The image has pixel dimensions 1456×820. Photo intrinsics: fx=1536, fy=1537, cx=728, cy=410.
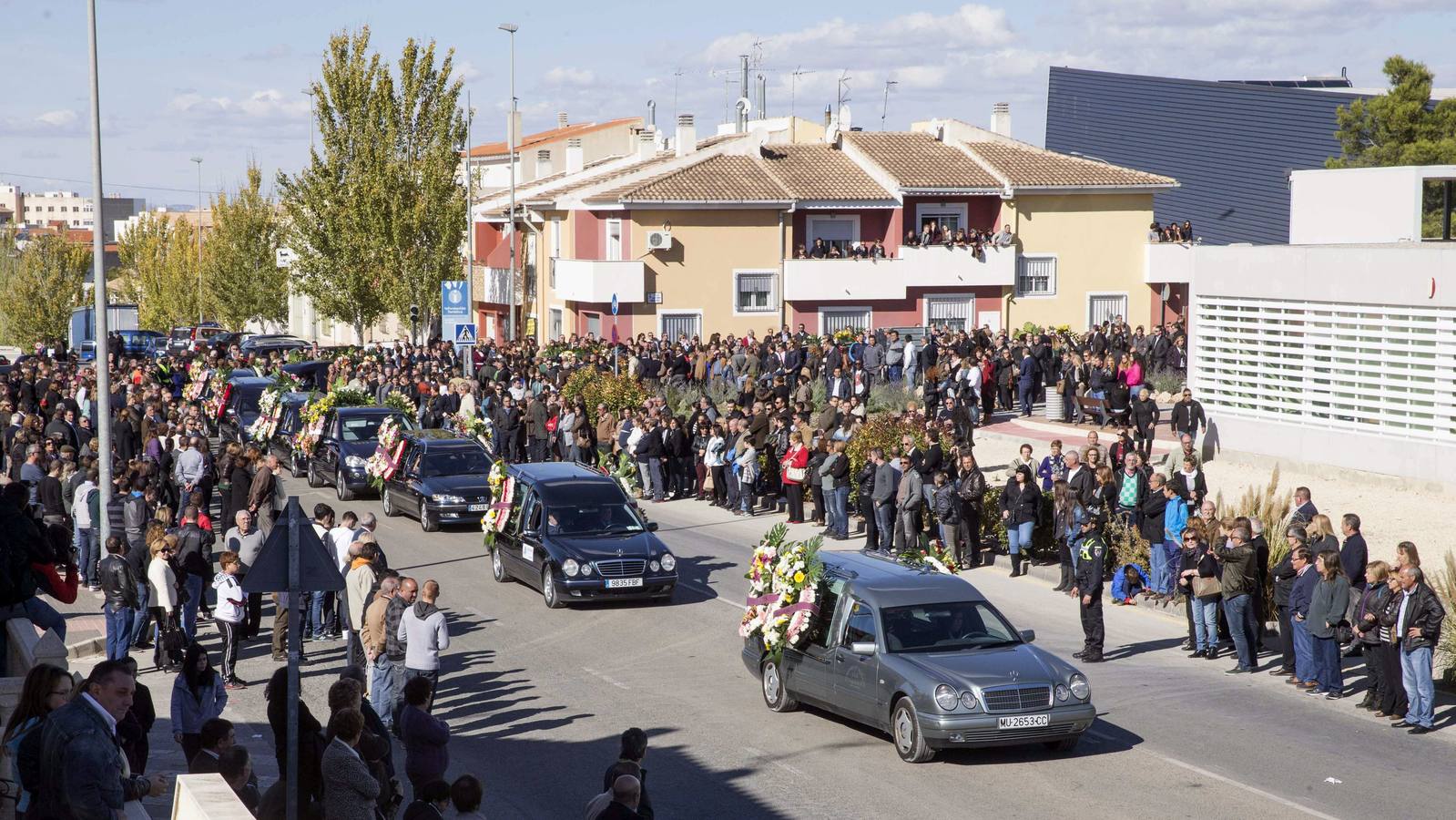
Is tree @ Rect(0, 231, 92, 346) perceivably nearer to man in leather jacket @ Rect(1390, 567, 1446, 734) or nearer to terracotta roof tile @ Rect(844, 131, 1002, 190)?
terracotta roof tile @ Rect(844, 131, 1002, 190)

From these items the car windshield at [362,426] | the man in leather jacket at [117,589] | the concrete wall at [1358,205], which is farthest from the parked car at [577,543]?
the concrete wall at [1358,205]

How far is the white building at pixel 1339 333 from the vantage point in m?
23.7

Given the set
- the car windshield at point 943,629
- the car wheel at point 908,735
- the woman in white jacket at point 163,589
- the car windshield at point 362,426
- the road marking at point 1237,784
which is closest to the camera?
the road marking at point 1237,784

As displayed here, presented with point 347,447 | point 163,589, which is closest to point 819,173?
point 347,447

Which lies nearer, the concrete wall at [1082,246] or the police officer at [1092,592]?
the police officer at [1092,592]

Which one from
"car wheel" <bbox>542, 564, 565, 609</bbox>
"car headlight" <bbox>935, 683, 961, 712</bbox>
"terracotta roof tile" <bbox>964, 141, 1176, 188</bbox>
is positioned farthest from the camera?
"terracotta roof tile" <bbox>964, 141, 1176, 188</bbox>

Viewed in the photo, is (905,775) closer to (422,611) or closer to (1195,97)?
(422,611)

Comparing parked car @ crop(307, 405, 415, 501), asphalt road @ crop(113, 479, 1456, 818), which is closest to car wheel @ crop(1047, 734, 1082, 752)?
Answer: asphalt road @ crop(113, 479, 1456, 818)

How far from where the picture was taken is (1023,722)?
12828 millimetres

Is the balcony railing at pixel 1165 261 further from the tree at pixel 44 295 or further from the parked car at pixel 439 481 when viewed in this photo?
the tree at pixel 44 295

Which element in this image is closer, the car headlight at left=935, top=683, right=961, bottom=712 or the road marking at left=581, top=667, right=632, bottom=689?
the car headlight at left=935, top=683, right=961, bottom=712

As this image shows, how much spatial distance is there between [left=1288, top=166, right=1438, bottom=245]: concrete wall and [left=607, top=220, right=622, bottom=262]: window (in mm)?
26202

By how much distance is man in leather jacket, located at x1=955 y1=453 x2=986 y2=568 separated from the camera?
72.2 ft

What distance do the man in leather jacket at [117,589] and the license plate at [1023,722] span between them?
30.8ft
